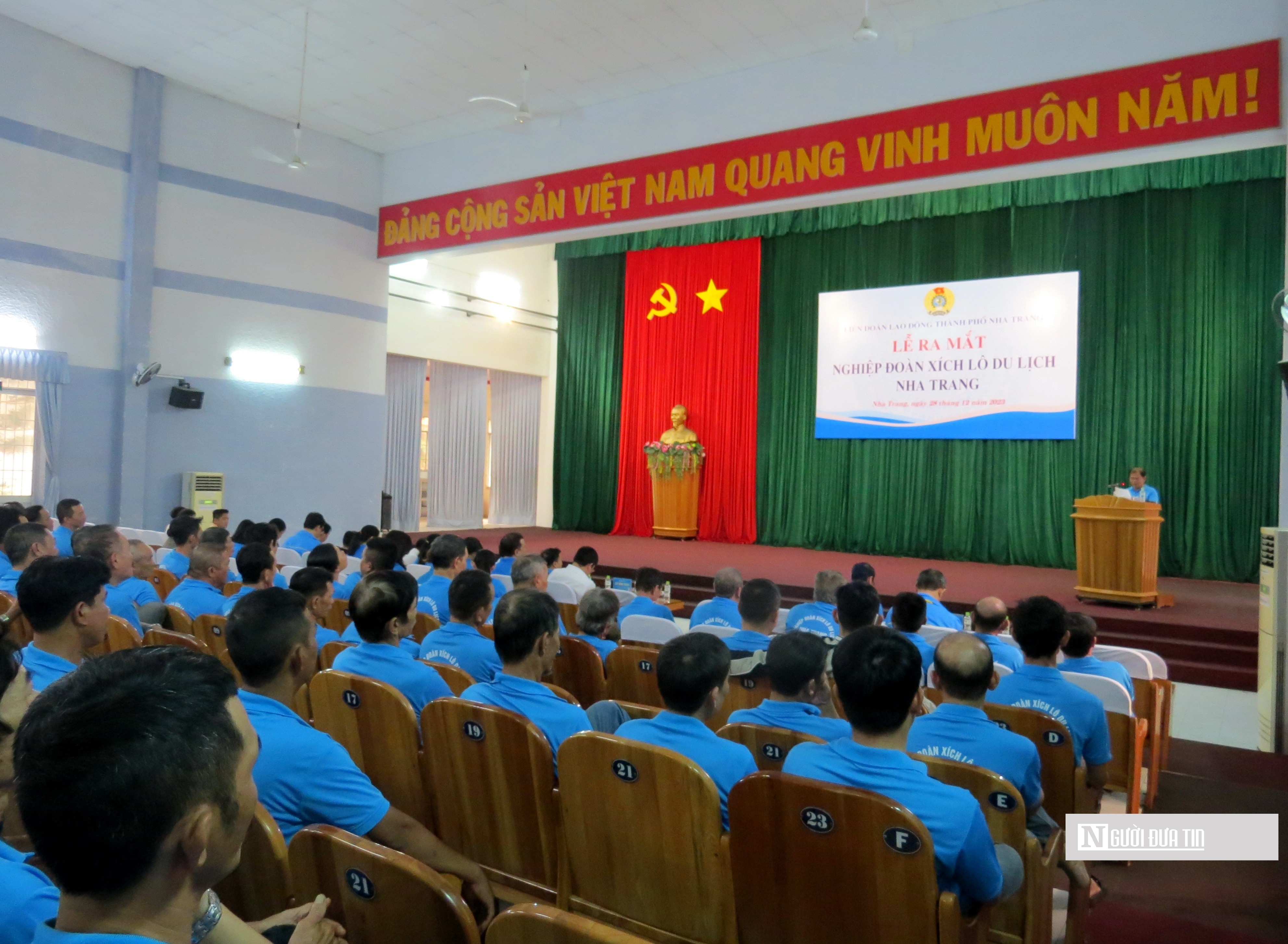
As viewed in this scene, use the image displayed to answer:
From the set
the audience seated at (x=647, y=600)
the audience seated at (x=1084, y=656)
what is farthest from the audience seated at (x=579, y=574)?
the audience seated at (x=1084, y=656)

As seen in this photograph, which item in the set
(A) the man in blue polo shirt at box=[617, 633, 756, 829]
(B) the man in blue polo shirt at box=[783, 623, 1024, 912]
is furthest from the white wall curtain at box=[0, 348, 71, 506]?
(B) the man in blue polo shirt at box=[783, 623, 1024, 912]

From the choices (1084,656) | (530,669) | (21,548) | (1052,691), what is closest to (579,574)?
(21,548)

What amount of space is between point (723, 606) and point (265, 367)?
262 inches

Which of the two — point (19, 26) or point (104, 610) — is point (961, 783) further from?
point (19, 26)

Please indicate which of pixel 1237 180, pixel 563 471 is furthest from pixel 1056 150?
pixel 563 471

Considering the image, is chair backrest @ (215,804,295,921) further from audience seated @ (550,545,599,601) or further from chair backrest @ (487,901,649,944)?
audience seated @ (550,545,599,601)

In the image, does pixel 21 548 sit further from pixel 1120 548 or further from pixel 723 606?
pixel 1120 548

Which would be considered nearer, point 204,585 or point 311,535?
point 204,585

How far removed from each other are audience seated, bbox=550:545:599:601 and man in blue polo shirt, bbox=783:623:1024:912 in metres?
3.65

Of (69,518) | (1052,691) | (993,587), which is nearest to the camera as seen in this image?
(1052,691)

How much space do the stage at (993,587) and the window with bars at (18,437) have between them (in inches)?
206

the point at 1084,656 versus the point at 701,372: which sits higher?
the point at 701,372

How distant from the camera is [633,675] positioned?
3285mm

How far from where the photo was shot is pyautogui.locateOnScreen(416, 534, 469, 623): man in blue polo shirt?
4379mm
